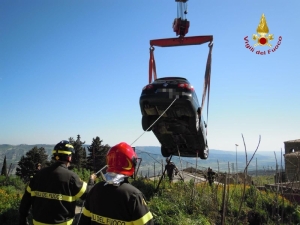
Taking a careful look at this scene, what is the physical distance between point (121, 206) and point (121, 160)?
37 centimetres

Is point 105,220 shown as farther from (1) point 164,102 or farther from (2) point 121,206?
(1) point 164,102

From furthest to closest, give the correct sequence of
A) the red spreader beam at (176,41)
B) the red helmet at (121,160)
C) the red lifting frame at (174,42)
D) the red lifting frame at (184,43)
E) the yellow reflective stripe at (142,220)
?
the red spreader beam at (176,41) < the red lifting frame at (174,42) < the red lifting frame at (184,43) < the red helmet at (121,160) < the yellow reflective stripe at (142,220)

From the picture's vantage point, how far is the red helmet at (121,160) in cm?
212

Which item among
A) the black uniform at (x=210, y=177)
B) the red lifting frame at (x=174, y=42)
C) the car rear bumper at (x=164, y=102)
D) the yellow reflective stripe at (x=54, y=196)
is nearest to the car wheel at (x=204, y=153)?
the black uniform at (x=210, y=177)

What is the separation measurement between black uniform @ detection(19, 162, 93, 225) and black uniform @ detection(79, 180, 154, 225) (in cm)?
110

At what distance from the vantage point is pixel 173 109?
5941 millimetres

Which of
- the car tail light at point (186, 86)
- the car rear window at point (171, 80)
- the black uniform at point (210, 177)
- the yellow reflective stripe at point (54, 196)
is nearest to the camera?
the yellow reflective stripe at point (54, 196)

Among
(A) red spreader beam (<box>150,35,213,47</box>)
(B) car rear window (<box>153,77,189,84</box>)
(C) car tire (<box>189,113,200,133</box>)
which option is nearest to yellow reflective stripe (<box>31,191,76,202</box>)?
(C) car tire (<box>189,113,200,133</box>)

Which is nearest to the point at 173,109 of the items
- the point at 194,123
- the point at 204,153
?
the point at 194,123

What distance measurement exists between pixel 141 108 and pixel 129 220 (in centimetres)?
427

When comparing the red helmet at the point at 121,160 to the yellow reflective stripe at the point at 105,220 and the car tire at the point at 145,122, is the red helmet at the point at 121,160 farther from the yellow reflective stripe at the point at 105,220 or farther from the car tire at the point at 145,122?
the car tire at the point at 145,122

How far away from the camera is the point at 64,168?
10.4ft

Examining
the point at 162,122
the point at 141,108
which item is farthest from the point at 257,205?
the point at 141,108

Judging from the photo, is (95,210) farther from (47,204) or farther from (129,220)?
(47,204)
